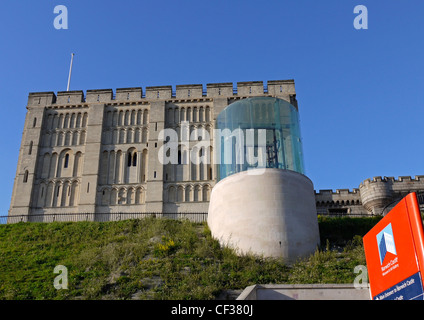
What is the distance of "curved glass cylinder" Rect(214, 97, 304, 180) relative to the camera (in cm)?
2161

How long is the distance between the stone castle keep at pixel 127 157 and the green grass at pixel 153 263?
12.9 meters

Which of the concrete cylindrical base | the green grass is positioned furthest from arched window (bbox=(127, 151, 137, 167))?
the concrete cylindrical base

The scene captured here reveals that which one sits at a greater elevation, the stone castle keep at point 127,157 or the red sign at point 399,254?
the stone castle keep at point 127,157

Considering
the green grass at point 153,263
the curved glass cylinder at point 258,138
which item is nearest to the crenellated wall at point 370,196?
the green grass at point 153,263

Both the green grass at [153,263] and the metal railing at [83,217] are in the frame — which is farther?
the metal railing at [83,217]

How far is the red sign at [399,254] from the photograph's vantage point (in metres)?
6.54

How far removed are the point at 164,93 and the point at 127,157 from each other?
24.3 ft

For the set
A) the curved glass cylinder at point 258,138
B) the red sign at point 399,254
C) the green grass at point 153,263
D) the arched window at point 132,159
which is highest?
the arched window at point 132,159

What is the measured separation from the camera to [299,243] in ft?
63.6

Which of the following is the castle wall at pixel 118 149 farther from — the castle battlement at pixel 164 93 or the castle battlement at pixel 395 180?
the castle battlement at pixel 395 180

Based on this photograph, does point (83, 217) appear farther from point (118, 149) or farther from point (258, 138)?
point (258, 138)

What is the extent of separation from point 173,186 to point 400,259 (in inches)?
1284

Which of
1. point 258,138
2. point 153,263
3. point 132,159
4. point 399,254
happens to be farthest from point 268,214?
point 132,159
